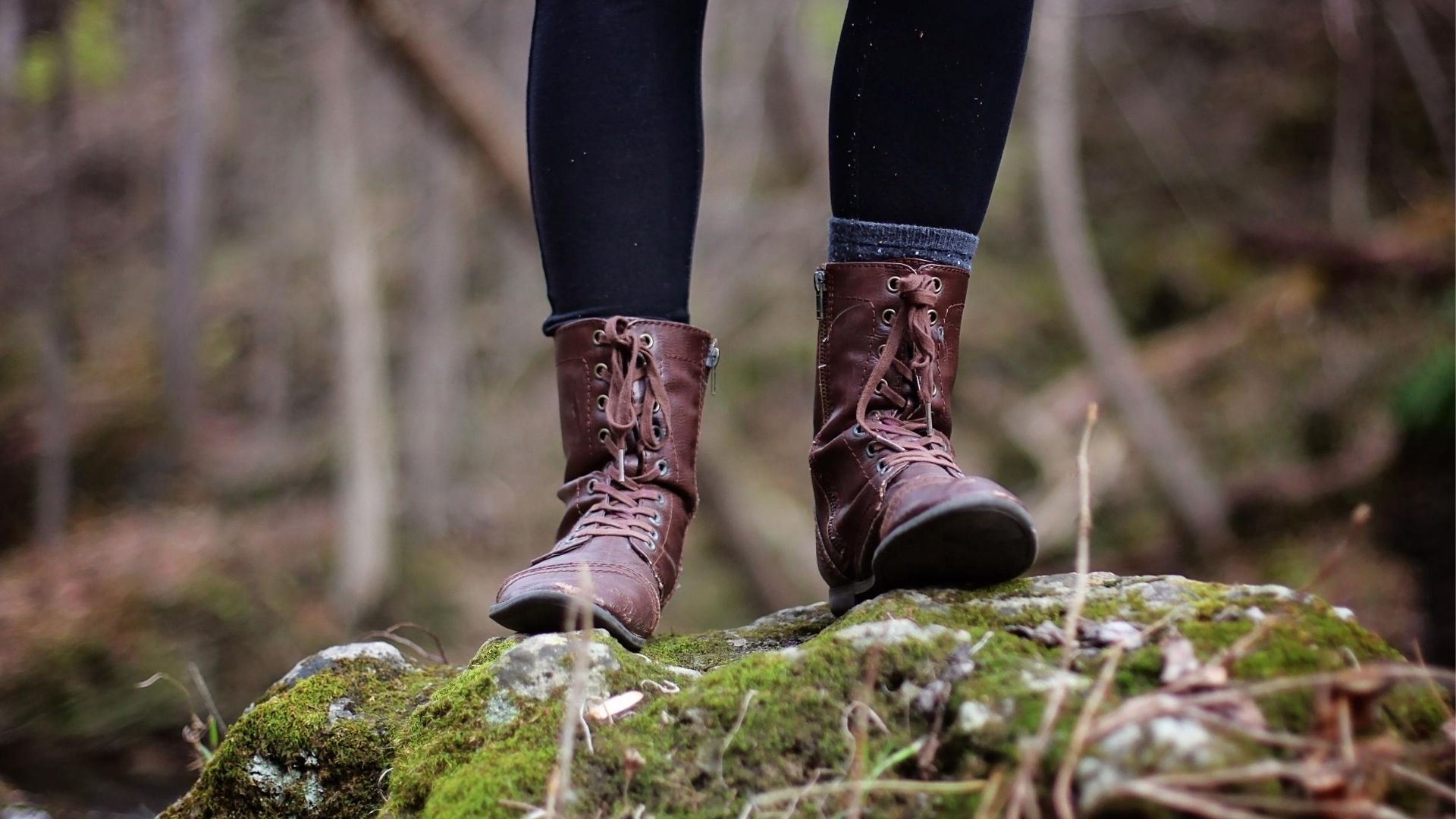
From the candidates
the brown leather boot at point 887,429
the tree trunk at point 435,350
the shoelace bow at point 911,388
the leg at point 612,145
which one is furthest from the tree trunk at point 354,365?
the shoelace bow at point 911,388

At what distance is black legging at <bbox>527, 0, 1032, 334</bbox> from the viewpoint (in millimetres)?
1374

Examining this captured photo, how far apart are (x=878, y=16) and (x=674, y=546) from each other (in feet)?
2.77

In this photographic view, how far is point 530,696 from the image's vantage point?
1250 millimetres

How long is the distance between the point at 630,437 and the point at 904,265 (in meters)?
0.49

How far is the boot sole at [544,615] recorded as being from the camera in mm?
1329

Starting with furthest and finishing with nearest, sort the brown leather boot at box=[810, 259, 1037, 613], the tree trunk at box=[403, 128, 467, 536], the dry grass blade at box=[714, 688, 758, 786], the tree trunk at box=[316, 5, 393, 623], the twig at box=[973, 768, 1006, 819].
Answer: the tree trunk at box=[403, 128, 467, 536], the tree trunk at box=[316, 5, 393, 623], the brown leather boot at box=[810, 259, 1037, 613], the dry grass blade at box=[714, 688, 758, 786], the twig at box=[973, 768, 1006, 819]

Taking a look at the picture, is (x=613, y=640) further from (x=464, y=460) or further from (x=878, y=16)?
(x=464, y=460)

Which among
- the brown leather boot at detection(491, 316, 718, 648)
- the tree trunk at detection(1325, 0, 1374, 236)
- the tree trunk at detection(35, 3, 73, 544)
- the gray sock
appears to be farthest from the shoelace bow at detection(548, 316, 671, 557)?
the tree trunk at detection(1325, 0, 1374, 236)

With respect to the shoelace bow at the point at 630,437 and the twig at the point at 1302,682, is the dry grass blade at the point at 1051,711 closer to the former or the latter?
the twig at the point at 1302,682

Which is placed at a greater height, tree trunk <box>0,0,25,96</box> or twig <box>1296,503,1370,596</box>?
tree trunk <box>0,0,25,96</box>

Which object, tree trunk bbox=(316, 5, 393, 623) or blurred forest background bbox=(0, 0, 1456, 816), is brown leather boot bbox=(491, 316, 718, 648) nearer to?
blurred forest background bbox=(0, 0, 1456, 816)

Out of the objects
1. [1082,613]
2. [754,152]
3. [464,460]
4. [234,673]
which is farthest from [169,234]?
[1082,613]

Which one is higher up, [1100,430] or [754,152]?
[754,152]

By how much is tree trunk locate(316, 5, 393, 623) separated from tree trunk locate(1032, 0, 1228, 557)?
4.19 metres
